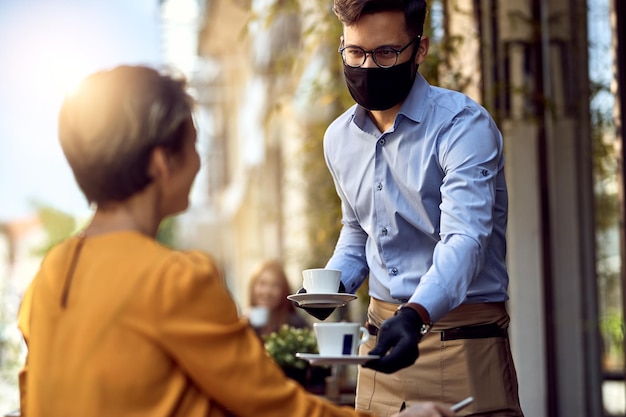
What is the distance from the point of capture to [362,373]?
3.06m

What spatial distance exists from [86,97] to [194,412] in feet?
1.99

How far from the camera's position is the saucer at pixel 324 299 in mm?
2715

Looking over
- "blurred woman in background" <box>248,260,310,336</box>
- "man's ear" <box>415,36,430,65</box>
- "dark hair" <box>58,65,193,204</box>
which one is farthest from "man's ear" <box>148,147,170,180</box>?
"blurred woman in background" <box>248,260,310,336</box>

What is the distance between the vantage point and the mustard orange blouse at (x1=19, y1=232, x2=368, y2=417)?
2.01 m

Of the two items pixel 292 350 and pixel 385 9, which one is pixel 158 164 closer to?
pixel 385 9

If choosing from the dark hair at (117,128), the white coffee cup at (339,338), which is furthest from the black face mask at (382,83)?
the dark hair at (117,128)

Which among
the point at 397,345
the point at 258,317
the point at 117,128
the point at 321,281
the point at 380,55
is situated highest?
the point at 380,55

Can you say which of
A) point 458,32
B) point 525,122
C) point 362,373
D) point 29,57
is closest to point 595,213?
point 525,122

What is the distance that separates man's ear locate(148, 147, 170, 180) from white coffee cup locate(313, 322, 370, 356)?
535mm

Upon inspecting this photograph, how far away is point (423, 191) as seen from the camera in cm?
288

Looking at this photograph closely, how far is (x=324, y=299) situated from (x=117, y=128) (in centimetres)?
83

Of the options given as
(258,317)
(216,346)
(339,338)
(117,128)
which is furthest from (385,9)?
(258,317)

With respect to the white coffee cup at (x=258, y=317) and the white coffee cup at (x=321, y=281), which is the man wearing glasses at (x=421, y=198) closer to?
the white coffee cup at (x=321, y=281)

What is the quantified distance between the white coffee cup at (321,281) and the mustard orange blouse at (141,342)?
0.64m
